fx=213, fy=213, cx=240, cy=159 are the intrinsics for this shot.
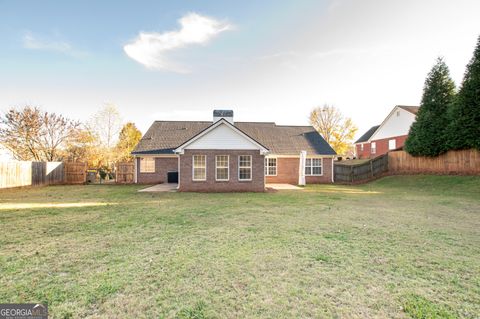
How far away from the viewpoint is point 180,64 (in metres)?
18.7

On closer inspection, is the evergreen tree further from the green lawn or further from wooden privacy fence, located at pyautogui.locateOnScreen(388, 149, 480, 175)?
the green lawn

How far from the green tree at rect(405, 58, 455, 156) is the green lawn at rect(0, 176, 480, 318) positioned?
1498cm

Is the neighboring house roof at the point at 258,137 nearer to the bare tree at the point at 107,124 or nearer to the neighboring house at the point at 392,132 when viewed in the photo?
the bare tree at the point at 107,124

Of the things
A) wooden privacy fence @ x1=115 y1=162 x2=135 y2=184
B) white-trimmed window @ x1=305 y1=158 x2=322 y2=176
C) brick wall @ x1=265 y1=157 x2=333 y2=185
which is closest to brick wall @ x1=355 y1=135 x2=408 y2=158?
white-trimmed window @ x1=305 y1=158 x2=322 y2=176

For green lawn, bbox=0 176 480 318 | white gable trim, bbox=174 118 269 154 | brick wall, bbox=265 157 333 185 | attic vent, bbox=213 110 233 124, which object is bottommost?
green lawn, bbox=0 176 480 318

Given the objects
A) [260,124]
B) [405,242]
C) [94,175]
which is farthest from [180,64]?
[405,242]

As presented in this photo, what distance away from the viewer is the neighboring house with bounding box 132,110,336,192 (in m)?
14.7

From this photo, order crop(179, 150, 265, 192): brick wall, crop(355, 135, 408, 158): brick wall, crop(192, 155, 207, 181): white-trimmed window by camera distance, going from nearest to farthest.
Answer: crop(179, 150, 265, 192): brick wall < crop(192, 155, 207, 181): white-trimmed window < crop(355, 135, 408, 158): brick wall

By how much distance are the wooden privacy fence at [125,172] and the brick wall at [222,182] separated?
27.4ft

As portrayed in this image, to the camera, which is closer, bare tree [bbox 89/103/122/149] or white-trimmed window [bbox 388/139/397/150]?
bare tree [bbox 89/103/122/149]

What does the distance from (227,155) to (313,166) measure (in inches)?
417

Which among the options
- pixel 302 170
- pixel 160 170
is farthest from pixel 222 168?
pixel 302 170

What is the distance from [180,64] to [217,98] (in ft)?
22.8

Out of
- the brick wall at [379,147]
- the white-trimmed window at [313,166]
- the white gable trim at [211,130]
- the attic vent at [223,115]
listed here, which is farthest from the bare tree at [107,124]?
the brick wall at [379,147]
